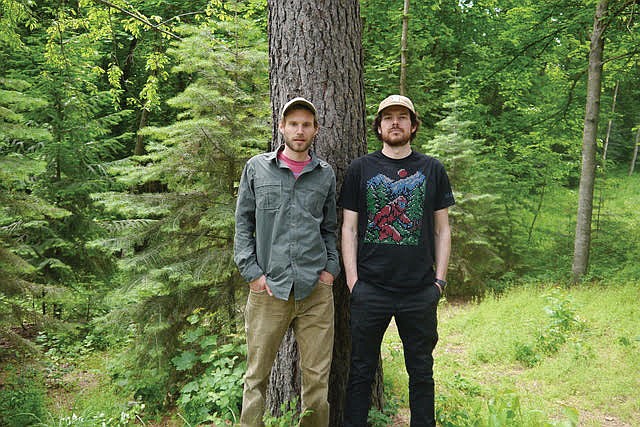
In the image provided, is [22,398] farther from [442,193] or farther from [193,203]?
[442,193]

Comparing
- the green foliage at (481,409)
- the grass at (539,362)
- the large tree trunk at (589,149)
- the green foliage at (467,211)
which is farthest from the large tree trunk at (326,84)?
the large tree trunk at (589,149)

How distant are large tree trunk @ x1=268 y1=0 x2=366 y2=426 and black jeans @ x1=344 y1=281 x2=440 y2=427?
1.48 ft

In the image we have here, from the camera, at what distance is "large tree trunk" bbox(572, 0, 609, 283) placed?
10.5 metres

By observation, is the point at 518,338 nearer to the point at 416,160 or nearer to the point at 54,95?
the point at 416,160

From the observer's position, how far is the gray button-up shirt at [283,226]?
10.3 ft

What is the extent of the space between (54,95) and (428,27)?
32.2 feet

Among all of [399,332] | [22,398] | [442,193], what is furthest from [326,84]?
[22,398]

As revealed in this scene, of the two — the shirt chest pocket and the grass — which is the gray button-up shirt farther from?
the grass

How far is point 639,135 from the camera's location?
2781 centimetres

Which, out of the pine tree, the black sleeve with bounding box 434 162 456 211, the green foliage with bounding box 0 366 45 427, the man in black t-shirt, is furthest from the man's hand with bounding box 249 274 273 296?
the green foliage with bounding box 0 366 45 427

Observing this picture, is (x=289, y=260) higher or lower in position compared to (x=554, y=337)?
higher

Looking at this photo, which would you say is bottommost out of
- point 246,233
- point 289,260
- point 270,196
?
point 289,260

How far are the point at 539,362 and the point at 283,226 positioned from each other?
4.42m

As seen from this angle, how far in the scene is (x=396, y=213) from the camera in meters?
3.33
